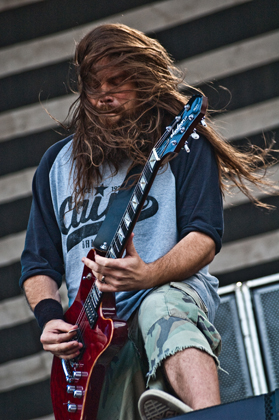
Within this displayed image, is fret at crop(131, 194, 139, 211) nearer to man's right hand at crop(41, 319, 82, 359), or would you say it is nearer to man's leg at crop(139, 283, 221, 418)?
man's leg at crop(139, 283, 221, 418)

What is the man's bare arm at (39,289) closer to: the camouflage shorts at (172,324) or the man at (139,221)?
the man at (139,221)

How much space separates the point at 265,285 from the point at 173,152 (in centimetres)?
111

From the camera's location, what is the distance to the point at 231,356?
2.21 m

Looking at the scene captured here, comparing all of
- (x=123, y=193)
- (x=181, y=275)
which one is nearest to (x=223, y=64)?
(x=123, y=193)

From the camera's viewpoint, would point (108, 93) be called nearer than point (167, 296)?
No

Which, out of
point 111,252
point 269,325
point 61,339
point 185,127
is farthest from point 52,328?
point 269,325

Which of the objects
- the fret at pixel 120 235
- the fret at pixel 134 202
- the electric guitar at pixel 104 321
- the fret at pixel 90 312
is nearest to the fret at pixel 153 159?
the electric guitar at pixel 104 321

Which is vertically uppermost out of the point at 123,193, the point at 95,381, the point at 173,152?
the point at 173,152

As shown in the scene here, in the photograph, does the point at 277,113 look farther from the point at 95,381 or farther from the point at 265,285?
the point at 95,381

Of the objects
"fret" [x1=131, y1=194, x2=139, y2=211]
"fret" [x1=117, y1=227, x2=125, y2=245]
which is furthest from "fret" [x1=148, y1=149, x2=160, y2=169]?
"fret" [x1=117, y1=227, x2=125, y2=245]

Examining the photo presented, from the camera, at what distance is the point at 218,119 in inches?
109

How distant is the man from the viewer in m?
1.40

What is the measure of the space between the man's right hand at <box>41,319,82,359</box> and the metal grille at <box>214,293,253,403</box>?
0.85 meters

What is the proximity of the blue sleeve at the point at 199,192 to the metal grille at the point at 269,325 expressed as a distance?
68 cm
